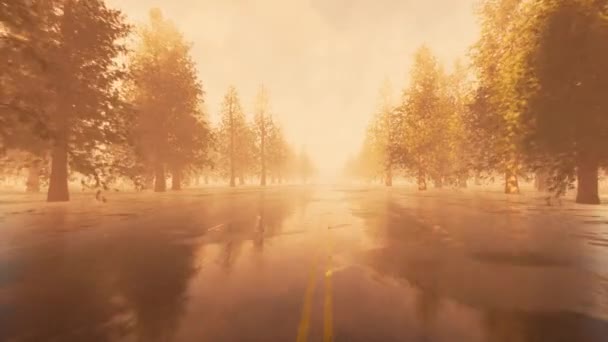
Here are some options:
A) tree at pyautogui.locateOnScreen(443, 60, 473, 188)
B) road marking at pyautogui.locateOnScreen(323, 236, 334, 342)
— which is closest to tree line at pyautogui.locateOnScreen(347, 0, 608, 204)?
tree at pyautogui.locateOnScreen(443, 60, 473, 188)

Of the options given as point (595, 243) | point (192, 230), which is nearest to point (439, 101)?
point (595, 243)

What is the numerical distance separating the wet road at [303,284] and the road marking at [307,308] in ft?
0.09

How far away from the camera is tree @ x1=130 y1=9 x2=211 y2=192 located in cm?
3704

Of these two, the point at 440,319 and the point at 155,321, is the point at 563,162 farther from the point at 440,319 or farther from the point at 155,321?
the point at 155,321

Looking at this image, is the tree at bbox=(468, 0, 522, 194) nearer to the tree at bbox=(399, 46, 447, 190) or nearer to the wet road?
the tree at bbox=(399, 46, 447, 190)

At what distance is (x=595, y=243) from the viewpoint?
36.3 ft

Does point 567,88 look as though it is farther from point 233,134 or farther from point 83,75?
point 233,134

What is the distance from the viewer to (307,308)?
566 cm

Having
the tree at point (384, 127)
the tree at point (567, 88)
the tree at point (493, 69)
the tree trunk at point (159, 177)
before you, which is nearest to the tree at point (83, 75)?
the tree trunk at point (159, 177)

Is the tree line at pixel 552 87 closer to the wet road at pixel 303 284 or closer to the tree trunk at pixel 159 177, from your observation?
the wet road at pixel 303 284

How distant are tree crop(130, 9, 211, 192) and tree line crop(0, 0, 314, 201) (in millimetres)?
103

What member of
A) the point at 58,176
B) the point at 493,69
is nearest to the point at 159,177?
the point at 58,176

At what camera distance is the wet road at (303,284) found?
4969 mm

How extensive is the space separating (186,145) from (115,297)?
34.5m
